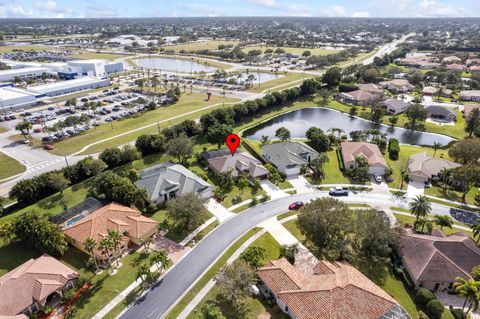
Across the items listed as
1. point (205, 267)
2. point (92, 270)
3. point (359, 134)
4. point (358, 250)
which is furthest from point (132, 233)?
point (359, 134)

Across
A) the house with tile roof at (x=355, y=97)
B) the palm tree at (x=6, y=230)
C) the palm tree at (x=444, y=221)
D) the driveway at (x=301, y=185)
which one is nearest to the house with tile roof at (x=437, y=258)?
the palm tree at (x=444, y=221)

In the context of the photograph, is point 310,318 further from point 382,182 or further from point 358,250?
point 382,182

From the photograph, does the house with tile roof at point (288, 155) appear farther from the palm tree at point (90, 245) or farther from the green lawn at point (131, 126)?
the palm tree at point (90, 245)

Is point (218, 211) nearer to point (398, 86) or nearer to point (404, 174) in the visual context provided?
point (404, 174)

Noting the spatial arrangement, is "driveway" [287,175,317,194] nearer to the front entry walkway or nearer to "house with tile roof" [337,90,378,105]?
the front entry walkway

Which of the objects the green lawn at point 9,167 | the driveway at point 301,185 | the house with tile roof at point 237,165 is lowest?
the green lawn at point 9,167

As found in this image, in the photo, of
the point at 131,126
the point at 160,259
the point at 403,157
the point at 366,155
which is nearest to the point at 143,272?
the point at 160,259

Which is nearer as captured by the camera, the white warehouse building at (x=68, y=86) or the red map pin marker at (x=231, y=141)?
the red map pin marker at (x=231, y=141)
